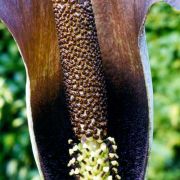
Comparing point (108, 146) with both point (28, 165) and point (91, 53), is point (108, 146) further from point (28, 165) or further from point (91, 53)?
point (28, 165)

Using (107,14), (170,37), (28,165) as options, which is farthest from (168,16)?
(107,14)

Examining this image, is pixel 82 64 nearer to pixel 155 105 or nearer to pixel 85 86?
pixel 85 86

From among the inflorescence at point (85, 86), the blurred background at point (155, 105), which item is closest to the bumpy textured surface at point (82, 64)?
the inflorescence at point (85, 86)

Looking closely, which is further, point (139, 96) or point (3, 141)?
Answer: point (3, 141)

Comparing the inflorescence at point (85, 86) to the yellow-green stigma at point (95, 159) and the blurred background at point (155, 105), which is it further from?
the blurred background at point (155, 105)

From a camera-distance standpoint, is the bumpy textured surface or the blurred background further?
the blurred background

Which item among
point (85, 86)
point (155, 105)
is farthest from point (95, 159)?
point (155, 105)

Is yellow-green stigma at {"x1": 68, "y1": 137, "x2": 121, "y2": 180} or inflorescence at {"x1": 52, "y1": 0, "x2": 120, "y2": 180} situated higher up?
inflorescence at {"x1": 52, "y1": 0, "x2": 120, "y2": 180}

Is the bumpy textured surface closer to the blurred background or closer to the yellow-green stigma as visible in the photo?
the yellow-green stigma

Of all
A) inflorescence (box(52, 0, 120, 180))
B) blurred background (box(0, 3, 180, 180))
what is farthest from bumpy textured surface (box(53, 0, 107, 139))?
blurred background (box(0, 3, 180, 180))
